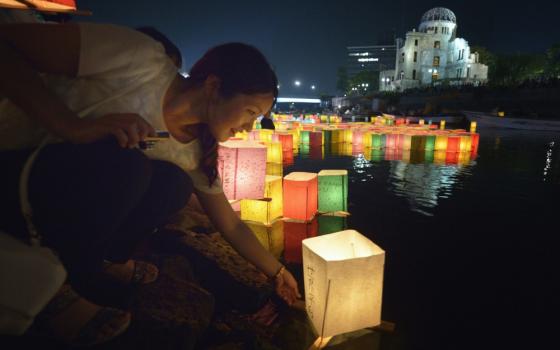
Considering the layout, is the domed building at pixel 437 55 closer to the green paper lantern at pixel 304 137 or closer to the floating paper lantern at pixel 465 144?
the green paper lantern at pixel 304 137

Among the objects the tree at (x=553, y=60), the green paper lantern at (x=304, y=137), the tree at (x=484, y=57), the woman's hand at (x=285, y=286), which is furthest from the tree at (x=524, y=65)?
the woman's hand at (x=285, y=286)

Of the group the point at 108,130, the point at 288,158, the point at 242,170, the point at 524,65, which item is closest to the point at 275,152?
the point at 288,158

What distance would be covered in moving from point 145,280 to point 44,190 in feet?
3.94

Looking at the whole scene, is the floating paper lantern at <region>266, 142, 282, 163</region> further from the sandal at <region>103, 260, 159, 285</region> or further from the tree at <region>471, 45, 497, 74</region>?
the tree at <region>471, 45, 497, 74</region>

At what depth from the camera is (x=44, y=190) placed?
121 centimetres

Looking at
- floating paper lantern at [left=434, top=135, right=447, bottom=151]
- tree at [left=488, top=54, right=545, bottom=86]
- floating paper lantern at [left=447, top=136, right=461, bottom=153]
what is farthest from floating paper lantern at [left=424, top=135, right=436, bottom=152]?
tree at [left=488, top=54, right=545, bottom=86]

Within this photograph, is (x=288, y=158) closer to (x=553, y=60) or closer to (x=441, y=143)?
(x=441, y=143)

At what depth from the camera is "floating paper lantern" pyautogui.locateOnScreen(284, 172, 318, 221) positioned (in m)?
4.01

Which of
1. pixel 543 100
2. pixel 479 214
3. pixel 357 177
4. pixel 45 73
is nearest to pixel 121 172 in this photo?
pixel 45 73

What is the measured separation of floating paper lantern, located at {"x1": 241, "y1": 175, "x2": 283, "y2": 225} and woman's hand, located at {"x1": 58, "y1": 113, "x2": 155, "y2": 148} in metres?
2.78

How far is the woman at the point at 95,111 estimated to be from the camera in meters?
1.21

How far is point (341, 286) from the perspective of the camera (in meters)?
1.86

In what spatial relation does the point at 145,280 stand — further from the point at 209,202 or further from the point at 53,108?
the point at 53,108

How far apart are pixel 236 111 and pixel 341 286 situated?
1.12 metres
